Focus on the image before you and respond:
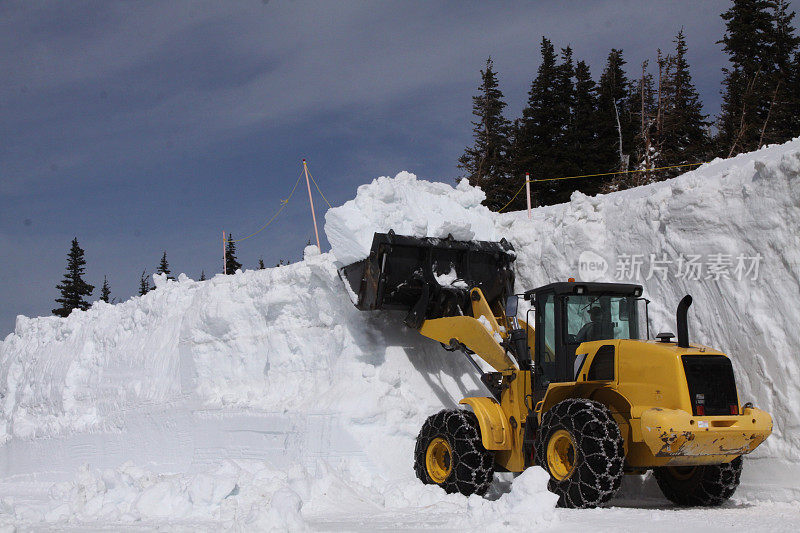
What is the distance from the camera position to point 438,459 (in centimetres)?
921

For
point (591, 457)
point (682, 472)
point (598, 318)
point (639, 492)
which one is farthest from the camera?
point (639, 492)

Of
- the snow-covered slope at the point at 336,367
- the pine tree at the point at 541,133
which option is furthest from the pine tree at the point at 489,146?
the snow-covered slope at the point at 336,367

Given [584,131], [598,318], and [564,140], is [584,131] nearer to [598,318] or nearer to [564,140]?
[564,140]

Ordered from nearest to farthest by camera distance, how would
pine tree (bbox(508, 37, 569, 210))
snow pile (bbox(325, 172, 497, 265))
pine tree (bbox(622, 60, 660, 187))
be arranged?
1. snow pile (bbox(325, 172, 497, 265))
2. pine tree (bbox(622, 60, 660, 187))
3. pine tree (bbox(508, 37, 569, 210))

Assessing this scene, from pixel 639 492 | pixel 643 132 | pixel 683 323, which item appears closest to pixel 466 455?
pixel 639 492

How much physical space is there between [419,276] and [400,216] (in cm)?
103

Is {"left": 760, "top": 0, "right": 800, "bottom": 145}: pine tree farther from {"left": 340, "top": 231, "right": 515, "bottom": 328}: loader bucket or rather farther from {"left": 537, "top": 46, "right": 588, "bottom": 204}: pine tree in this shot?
{"left": 340, "top": 231, "right": 515, "bottom": 328}: loader bucket

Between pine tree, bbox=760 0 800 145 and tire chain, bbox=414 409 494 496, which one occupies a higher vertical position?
pine tree, bbox=760 0 800 145

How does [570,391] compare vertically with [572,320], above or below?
below

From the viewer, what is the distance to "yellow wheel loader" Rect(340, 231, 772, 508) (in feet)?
22.5

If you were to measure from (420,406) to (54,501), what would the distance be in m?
4.74

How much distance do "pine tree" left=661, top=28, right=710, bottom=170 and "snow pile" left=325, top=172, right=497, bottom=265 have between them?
1945 centimetres

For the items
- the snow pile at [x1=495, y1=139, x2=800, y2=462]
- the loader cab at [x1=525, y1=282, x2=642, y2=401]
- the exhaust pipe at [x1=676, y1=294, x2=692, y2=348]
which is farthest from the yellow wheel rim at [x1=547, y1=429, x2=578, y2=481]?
the snow pile at [x1=495, y1=139, x2=800, y2=462]

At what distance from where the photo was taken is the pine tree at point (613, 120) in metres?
35.5
